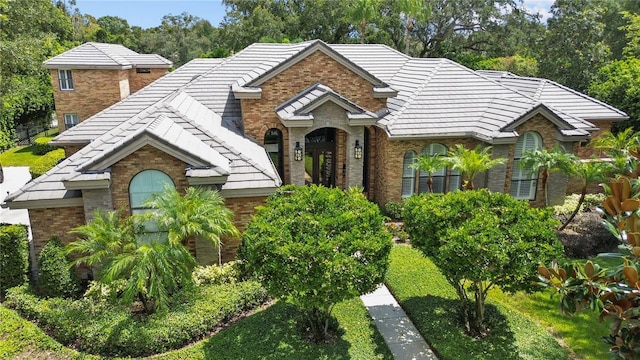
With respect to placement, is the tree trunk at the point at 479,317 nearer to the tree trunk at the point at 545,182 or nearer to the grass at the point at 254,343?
the grass at the point at 254,343

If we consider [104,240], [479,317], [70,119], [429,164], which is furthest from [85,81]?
[479,317]

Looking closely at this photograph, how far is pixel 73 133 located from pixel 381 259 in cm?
1408

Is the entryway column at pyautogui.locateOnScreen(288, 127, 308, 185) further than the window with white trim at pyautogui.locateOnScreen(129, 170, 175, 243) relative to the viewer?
Yes

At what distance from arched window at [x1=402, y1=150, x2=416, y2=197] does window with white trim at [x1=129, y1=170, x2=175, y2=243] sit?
989cm

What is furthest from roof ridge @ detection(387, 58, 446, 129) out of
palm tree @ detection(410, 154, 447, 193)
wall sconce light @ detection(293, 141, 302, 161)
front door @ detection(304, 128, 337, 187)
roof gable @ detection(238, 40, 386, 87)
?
wall sconce light @ detection(293, 141, 302, 161)

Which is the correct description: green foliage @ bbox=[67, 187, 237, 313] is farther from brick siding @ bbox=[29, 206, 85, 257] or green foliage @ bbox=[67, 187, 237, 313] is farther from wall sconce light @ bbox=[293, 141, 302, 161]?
wall sconce light @ bbox=[293, 141, 302, 161]

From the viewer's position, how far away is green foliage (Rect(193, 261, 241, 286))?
40.7 feet

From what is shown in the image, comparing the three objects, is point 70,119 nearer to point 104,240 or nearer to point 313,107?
point 313,107

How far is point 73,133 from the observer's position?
1736 centimetres

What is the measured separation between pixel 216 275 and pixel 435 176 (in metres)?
10.6

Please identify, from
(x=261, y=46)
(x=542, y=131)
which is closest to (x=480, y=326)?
(x=542, y=131)

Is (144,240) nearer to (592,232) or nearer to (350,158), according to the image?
(350,158)

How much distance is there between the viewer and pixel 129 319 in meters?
10.7

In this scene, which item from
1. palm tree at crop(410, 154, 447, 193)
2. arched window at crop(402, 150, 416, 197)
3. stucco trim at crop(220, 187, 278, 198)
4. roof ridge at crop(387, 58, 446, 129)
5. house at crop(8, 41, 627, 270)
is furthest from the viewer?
arched window at crop(402, 150, 416, 197)
